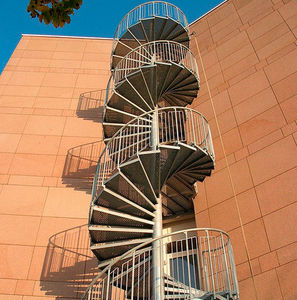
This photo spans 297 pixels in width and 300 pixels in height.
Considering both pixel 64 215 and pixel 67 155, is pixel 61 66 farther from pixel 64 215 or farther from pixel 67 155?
pixel 64 215

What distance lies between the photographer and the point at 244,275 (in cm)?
546

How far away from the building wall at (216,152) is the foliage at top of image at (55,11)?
460 centimetres

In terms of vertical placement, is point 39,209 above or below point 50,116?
below

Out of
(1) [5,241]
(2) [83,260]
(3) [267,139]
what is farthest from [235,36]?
(1) [5,241]

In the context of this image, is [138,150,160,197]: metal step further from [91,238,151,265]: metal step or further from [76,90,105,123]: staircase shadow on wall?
[76,90,105,123]: staircase shadow on wall

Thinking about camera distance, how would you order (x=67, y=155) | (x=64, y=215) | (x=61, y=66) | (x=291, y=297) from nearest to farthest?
(x=291, y=297), (x=64, y=215), (x=67, y=155), (x=61, y=66)

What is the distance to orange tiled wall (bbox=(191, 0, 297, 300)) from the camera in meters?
5.45

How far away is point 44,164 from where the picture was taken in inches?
326

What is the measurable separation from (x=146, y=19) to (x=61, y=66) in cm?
337

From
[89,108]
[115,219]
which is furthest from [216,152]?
[89,108]

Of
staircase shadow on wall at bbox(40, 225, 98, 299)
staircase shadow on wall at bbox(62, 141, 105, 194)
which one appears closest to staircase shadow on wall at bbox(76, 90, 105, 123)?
staircase shadow on wall at bbox(62, 141, 105, 194)

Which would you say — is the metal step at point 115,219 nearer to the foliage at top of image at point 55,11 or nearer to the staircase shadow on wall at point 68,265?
the staircase shadow on wall at point 68,265

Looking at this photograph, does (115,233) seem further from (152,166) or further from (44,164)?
(44,164)

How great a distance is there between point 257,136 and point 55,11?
5259mm
